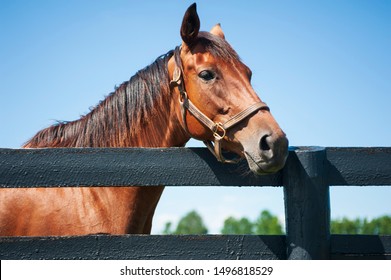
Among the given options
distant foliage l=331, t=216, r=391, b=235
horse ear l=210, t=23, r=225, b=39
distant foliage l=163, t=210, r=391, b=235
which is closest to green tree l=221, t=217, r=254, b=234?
distant foliage l=163, t=210, r=391, b=235

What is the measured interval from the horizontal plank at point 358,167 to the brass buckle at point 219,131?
0.76 metres

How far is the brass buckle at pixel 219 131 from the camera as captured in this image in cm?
362

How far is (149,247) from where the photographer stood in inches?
125

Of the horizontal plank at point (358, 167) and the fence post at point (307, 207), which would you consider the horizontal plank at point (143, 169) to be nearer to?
the horizontal plank at point (358, 167)

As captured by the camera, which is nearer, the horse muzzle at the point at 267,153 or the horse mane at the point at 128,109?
the horse muzzle at the point at 267,153

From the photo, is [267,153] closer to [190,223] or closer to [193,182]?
[193,182]

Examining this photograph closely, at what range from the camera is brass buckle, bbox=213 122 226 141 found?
3617 millimetres

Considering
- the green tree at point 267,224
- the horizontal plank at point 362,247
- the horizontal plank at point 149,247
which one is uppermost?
the horizontal plank at point 149,247

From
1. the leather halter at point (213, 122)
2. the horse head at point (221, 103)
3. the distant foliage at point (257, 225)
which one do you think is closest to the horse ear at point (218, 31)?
the horse head at point (221, 103)

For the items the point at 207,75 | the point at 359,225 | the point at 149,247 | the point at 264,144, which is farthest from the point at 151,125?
the point at 359,225

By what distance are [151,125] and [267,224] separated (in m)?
102

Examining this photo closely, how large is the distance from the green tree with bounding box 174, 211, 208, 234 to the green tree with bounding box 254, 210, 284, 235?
12978mm

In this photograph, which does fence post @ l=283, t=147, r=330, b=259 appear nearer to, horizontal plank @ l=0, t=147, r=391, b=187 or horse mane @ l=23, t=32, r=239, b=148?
horizontal plank @ l=0, t=147, r=391, b=187

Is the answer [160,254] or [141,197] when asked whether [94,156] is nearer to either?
[160,254]
